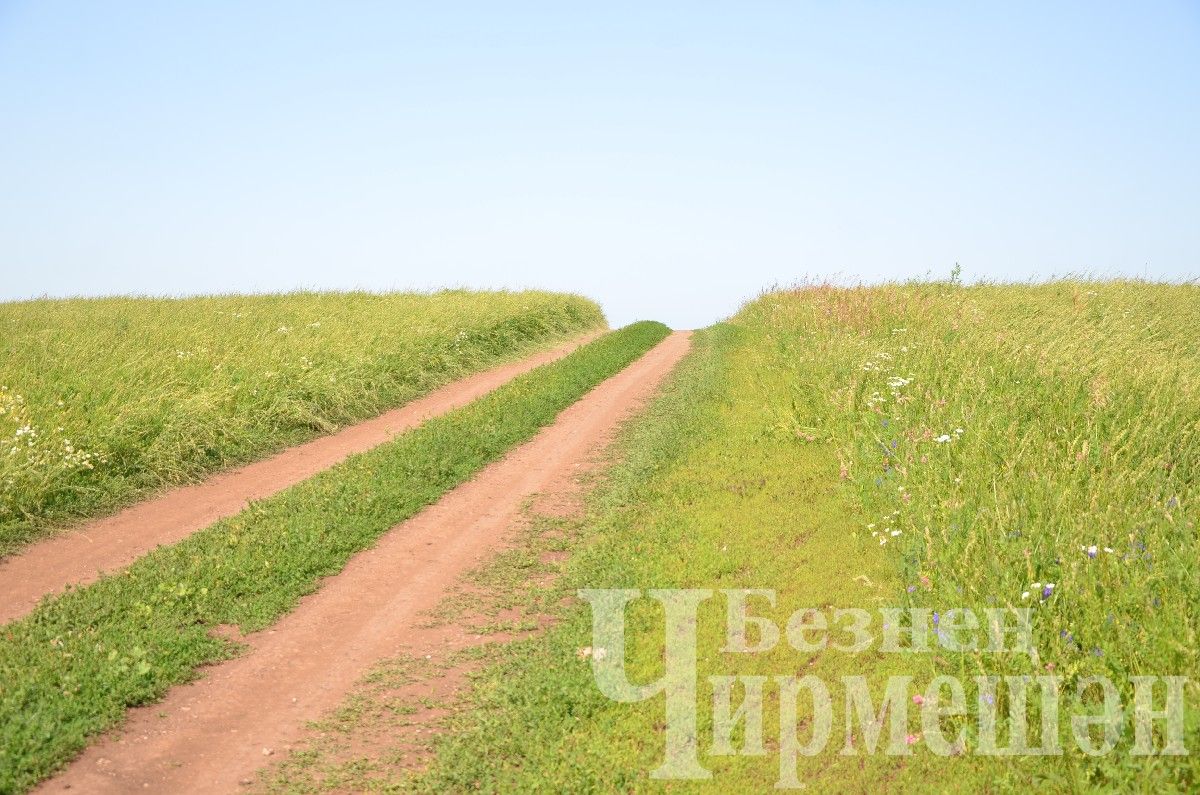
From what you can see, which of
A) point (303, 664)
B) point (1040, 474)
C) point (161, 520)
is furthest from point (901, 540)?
point (161, 520)

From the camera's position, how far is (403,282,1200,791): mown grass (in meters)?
5.21

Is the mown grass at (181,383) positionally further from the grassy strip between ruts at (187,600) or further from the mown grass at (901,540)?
the mown grass at (901,540)

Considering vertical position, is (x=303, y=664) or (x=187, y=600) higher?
(x=187, y=600)

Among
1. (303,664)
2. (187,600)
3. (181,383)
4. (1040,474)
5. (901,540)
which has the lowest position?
(303,664)

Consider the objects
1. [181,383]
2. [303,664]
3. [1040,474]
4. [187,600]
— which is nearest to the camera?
[303,664]

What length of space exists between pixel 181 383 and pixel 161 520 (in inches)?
165

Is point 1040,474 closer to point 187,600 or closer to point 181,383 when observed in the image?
point 187,600

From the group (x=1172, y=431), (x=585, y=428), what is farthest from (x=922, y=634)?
(x=585, y=428)

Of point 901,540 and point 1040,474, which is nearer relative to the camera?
point 901,540

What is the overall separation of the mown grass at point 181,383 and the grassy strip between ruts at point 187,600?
2.16 m

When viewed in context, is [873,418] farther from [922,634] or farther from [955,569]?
[922,634]

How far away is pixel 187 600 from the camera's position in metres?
7.58

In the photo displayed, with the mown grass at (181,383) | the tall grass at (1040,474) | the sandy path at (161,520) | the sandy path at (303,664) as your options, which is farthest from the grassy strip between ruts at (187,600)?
the tall grass at (1040,474)

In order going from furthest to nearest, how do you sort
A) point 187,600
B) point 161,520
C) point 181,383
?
point 181,383
point 161,520
point 187,600
